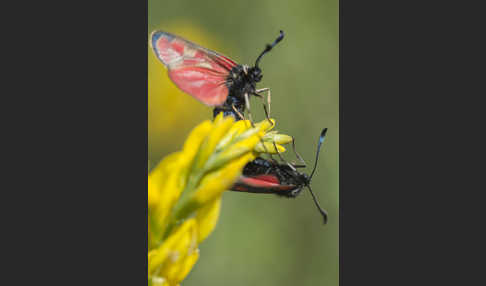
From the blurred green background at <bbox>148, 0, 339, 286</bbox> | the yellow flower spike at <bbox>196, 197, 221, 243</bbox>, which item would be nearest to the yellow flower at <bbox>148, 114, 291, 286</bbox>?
the yellow flower spike at <bbox>196, 197, 221, 243</bbox>

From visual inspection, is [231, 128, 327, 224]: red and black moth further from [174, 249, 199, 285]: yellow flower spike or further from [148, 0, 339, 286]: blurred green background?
[148, 0, 339, 286]: blurred green background

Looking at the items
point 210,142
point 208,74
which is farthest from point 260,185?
point 208,74

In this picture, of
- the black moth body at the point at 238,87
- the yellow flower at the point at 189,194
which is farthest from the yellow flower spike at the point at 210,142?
the black moth body at the point at 238,87

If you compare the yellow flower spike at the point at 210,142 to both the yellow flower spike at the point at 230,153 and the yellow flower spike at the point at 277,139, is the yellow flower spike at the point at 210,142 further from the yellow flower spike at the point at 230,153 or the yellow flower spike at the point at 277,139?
the yellow flower spike at the point at 277,139

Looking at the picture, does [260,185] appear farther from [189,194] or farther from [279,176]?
[189,194]

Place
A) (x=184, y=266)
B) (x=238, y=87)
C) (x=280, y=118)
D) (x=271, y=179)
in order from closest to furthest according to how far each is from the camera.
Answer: (x=184, y=266)
(x=271, y=179)
(x=238, y=87)
(x=280, y=118)
